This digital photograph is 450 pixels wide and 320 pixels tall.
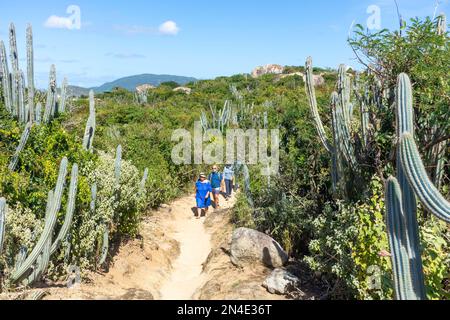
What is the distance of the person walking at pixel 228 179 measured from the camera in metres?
10.3

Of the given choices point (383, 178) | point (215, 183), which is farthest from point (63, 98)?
point (383, 178)

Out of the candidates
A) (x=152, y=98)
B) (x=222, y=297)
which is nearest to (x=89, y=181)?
(x=222, y=297)

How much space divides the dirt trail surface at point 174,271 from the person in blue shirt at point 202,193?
1.57 ft

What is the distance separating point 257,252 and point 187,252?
1924mm

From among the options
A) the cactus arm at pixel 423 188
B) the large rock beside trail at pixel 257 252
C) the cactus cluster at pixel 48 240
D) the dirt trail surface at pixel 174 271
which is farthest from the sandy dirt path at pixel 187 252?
the cactus arm at pixel 423 188

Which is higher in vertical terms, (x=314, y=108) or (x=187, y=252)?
(x=314, y=108)

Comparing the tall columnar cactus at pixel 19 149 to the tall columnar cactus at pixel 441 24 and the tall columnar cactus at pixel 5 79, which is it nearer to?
the tall columnar cactus at pixel 5 79

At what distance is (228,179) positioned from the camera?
1043cm

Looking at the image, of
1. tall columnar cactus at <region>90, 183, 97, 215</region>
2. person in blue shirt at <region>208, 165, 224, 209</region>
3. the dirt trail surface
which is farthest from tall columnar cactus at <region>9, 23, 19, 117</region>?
person in blue shirt at <region>208, 165, 224, 209</region>

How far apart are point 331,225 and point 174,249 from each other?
348 centimetres

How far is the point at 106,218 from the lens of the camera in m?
5.77

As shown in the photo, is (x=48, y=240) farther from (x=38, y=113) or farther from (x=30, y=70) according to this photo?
(x=30, y=70)

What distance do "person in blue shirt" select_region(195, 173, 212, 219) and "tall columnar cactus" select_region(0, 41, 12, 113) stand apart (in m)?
4.09
